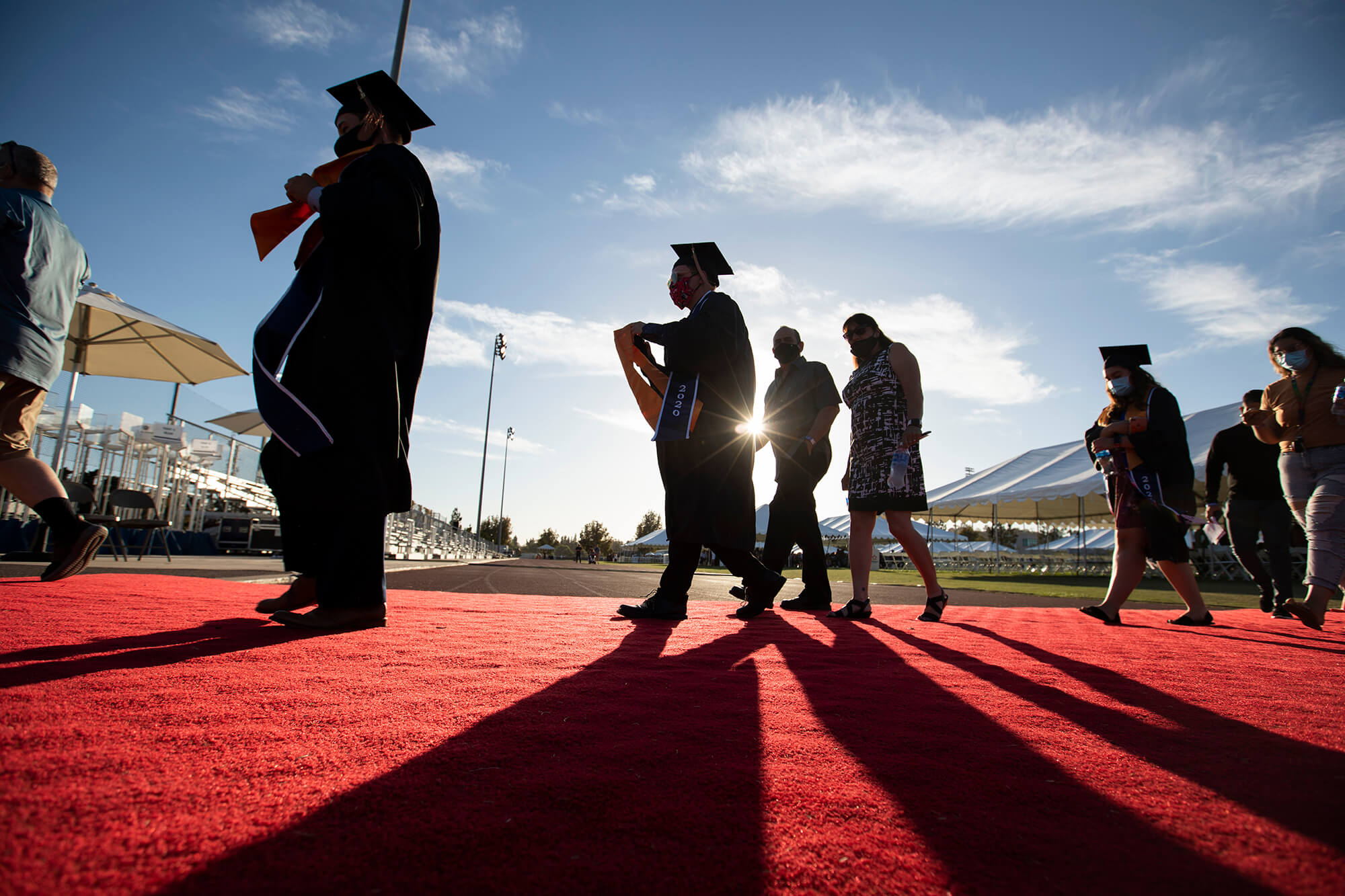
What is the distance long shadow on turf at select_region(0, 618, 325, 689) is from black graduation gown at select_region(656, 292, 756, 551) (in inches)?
65.6

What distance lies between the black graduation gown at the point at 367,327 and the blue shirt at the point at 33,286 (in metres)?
1.66

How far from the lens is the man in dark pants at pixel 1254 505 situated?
481 centimetres

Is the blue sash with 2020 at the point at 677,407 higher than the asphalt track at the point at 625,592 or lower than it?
higher

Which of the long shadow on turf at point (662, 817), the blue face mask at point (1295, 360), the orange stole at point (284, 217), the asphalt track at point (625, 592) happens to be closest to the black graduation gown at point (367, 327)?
the orange stole at point (284, 217)

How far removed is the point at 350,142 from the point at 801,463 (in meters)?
3.17

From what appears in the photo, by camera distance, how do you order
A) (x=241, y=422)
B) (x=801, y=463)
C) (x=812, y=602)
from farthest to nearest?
(x=241, y=422)
(x=801, y=463)
(x=812, y=602)

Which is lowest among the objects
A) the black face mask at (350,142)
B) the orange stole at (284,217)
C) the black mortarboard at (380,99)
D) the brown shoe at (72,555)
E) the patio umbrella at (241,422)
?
the brown shoe at (72,555)

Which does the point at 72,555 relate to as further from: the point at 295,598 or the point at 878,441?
the point at 878,441

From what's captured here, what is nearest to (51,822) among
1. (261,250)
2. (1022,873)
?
(1022,873)

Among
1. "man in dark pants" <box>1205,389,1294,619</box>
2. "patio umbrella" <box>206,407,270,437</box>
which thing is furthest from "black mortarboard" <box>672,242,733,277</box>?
"patio umbrella" <box>206,407,270,437</box>

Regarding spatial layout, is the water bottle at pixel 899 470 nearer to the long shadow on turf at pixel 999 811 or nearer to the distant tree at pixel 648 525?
the long shadow on turf at pixel 999 811

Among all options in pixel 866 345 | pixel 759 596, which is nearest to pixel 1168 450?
pixel 866 345

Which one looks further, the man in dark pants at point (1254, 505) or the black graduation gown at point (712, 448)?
the man in dark pants at point (1254, 505)

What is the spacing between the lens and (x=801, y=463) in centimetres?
437
